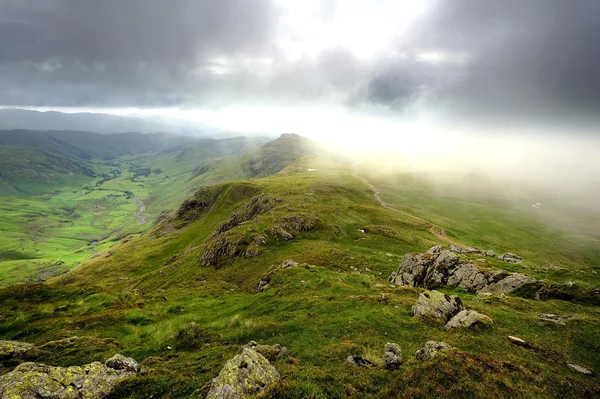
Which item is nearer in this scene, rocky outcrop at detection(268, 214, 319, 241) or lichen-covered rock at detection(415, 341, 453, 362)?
lichen-covered rock at detection(415, 341, 453, 362)

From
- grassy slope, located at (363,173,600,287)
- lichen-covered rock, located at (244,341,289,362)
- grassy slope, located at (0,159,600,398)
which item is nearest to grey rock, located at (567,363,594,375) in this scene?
grassy slope, located at (0,159,600,398)

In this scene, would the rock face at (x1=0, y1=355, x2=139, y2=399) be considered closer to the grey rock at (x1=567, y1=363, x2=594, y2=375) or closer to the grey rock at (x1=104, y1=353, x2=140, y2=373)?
the grey rock at (x1=104, y1=353, x2=140, y2=373)

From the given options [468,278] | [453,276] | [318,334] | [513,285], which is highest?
[513,285]

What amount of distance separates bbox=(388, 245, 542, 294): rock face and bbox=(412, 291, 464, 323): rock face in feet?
50.9

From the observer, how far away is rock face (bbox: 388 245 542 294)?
38.8 meters

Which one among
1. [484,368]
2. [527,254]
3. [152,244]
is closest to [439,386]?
[484,368]

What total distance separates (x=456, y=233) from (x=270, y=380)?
136762mm

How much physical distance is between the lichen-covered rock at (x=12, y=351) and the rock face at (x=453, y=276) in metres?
44.7

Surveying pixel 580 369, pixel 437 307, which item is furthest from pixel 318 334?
pixel 580 369

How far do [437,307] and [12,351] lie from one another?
113 feet

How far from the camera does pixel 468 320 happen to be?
82.6 feet

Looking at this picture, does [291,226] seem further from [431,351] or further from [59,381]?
[59,381]

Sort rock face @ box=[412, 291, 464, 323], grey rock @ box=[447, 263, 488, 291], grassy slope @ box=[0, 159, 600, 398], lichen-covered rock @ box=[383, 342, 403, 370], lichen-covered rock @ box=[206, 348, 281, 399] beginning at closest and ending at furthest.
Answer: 1. lichen-covered rock @ box=[206, 348, 281, 399]
2. grassy slope @ box=[0, 159, 600, 398]
3. lichen-covered rock @ box=[383, 342, 403, 370]
4. rock face @ box=[412, 291, 464, 323]
5. grey rock @ box=[447, 263, 488, 291]

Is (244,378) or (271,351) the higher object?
(244,378)
